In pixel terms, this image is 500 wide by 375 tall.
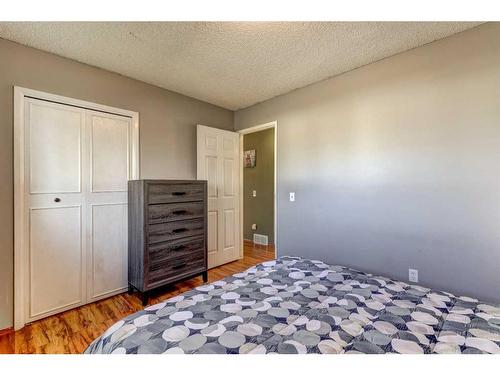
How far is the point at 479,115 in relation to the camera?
5.55ft

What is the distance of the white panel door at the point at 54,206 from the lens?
1.94 m

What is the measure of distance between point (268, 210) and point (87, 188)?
3.02m

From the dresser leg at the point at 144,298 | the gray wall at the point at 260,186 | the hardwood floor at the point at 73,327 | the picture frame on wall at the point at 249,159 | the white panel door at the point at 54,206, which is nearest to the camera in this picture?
the hardwood floor at the point at 73,327

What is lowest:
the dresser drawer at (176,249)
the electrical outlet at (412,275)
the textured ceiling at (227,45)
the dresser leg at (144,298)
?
the dresser leg at (144,298)

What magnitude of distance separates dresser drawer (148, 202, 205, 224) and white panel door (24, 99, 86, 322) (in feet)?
2.15

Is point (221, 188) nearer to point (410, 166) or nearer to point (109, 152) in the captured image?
point (109, 152)

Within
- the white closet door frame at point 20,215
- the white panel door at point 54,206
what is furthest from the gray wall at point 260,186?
the white closet door frame at point 20,215

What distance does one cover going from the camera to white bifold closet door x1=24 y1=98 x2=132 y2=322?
6.43ft

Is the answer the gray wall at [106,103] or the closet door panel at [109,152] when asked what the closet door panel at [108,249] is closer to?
the closet door panel at [109,152]

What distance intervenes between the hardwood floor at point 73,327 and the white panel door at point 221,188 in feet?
2.69

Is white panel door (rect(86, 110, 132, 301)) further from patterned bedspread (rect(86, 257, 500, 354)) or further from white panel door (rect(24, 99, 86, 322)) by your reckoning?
patterned bedspread (rect(86, 257, 500, 354))

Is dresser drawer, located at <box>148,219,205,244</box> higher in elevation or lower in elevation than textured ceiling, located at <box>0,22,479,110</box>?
lower

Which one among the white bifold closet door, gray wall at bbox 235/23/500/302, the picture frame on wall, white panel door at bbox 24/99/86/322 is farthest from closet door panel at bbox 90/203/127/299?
the picture frame on wall
